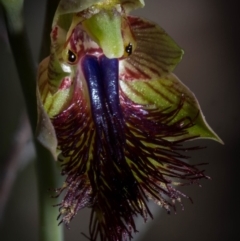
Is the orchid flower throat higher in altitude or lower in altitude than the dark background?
higher

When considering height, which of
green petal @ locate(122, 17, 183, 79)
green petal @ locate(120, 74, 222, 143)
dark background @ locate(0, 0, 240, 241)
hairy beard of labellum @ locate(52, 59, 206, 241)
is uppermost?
green petal @ locate(122, 17, 183, 79)

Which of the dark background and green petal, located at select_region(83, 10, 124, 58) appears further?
the dark background

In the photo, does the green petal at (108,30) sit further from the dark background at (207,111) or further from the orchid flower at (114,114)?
the dark background at (207,111)

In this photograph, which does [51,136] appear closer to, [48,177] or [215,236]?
[48,177]

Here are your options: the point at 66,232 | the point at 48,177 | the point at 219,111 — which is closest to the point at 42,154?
the point at 48,177

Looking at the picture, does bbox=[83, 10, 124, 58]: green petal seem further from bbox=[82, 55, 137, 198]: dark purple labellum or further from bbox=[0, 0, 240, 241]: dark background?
bbox=[0, 0, 240, 241]: dark background

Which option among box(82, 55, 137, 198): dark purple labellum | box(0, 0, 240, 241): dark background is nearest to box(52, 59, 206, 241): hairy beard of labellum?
box(82, 55, 137, 198): dark purple labellum
